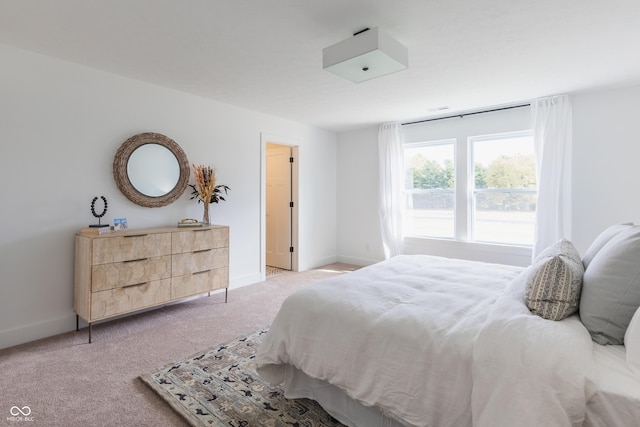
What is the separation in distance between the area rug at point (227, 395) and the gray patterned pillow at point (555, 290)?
3.87 ft

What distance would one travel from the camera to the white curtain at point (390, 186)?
16.7 ft

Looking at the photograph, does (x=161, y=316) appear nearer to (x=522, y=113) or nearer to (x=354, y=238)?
(x=354, y=238)

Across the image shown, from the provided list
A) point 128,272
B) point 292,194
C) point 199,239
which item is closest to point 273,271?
point 292,194

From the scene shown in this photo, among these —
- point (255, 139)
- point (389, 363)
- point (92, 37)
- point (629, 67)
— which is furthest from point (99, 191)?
point (629, 67)

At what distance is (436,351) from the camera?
131 centimetres

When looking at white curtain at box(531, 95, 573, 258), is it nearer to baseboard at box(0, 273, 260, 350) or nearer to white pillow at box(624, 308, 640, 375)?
white pillow at box(624, 308, 640, 375)

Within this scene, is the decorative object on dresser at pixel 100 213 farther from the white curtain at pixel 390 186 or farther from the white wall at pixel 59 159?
the white curtain at pixel 390 186

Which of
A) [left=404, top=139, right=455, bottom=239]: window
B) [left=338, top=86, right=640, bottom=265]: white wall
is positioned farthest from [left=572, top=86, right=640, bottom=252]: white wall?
[left=404, top=139, right=455, bottom=239]: window

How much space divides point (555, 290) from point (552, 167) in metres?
3.15

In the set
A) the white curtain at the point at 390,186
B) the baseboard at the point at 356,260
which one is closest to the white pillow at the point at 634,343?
the white curtain at the point at 390,186

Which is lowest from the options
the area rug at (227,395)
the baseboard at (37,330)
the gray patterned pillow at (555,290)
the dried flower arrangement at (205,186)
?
the area rug at (227,395)

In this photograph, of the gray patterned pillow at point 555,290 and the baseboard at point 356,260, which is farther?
the baseboard at point 356,260

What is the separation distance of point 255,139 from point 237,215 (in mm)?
1102

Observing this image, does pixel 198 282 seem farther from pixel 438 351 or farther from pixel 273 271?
pixel 438 351
